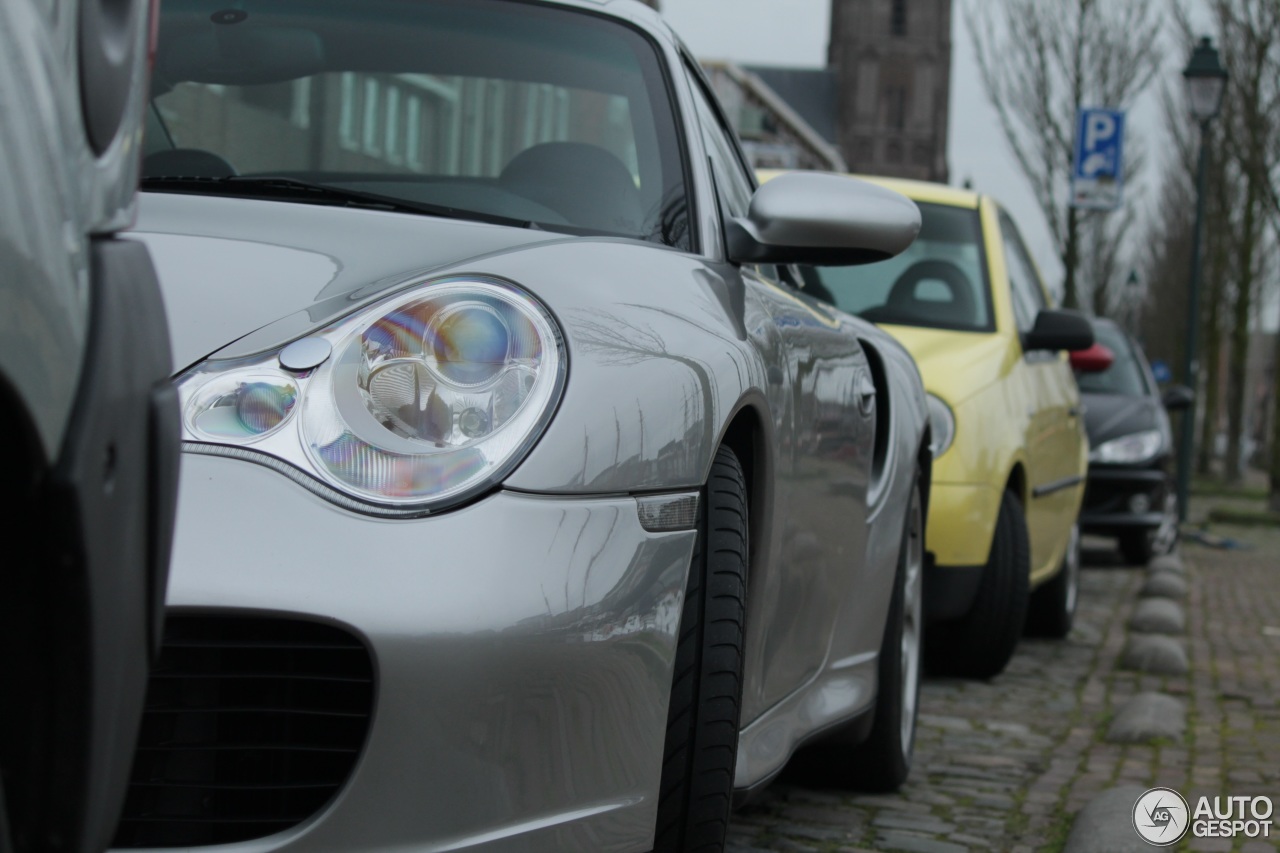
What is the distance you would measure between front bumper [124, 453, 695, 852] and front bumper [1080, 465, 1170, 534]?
33.2 ft

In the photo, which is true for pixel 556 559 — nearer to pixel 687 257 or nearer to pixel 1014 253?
pixel 687 257

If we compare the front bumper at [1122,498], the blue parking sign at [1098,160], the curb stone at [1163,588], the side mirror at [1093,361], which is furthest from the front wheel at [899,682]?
the blue parking sign at [1098,160]

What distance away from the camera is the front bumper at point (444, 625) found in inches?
75.3

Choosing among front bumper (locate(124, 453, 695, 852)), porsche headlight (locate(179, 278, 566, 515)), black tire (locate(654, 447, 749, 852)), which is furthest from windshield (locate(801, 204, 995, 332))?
front bumper (locate(124, 453, 695, 852))

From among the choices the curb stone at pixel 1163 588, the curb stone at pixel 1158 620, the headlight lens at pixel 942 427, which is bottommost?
the curb stone at pixel 1163 588

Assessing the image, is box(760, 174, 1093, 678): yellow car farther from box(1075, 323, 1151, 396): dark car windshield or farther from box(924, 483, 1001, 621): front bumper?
box(1075, 323, 1151, 396): dark car windshield

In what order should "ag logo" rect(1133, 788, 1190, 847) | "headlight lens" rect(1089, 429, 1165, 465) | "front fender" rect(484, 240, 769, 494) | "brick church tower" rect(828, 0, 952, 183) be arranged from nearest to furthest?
"front fender" rect(484, 240, 769, 494), "ag logo" rect(1133, 788, 1190, 847), "headlight lens" rect(1089, 429, 1165, 465), "brick church tower" rect(828, 0, 952, 183)

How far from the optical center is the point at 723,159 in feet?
11.7

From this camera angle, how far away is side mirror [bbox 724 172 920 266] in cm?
298

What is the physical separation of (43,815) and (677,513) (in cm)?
114

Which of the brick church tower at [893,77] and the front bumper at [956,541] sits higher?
the brick church tower at [893,77]

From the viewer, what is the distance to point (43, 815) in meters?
1.29

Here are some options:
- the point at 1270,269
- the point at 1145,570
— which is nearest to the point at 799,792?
the point at 1145,570

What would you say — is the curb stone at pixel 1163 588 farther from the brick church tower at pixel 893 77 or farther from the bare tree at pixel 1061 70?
the brick church tower at pixel 893 77
